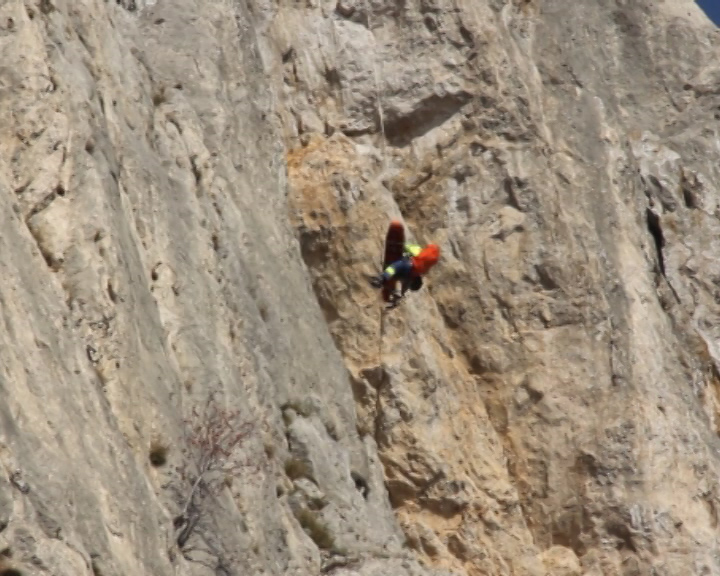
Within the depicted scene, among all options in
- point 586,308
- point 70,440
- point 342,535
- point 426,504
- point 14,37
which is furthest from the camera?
point 586,308

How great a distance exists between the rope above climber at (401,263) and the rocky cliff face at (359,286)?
2.98 ft

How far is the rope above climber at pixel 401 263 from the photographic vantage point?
2083 centimetres

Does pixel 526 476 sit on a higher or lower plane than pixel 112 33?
lower

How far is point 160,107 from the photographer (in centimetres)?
1944

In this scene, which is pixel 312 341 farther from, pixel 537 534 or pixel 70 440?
pixel 70 440

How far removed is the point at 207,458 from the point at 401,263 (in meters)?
5.40

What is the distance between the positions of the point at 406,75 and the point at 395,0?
1362 millimetres

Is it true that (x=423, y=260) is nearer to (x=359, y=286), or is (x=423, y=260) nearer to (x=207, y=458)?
(x=359, y=286)

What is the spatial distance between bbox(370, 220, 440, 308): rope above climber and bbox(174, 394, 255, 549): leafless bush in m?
4.29

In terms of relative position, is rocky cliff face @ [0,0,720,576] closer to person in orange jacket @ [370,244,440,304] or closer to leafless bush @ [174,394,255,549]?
leafless bush @ [174,394,255,549]

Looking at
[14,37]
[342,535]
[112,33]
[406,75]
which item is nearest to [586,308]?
Result: [406,75]

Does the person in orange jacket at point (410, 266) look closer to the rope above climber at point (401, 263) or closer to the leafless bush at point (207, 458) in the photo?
the rope above climber at point (401, 263)

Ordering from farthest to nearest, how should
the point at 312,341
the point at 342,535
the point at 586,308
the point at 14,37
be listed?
the point at 586,308 < the point at 312,341 < the point at 342,535 < the point at 14,37

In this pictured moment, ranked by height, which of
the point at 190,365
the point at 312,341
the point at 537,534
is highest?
the point at 190,365
